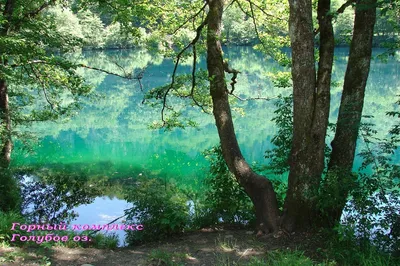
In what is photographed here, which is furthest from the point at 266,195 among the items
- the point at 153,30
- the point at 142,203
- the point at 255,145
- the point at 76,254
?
the point at 255,145

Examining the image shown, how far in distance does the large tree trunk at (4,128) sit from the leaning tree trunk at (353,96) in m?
6.33

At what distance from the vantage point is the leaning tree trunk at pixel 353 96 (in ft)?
16.1

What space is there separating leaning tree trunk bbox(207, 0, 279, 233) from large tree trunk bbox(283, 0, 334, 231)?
36 centimetres

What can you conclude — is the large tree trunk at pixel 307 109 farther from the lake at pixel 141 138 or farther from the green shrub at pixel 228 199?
the lake at pixel 141 138

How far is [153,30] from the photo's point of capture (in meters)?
9.02

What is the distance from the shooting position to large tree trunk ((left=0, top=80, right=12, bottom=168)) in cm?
761

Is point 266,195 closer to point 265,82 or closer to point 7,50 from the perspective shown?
point 7,50

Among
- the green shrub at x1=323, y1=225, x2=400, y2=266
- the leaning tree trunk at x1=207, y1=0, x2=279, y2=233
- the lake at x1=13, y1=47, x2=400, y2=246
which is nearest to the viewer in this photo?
the green shrub at x1=323, y1=225, x2=400, y2=266

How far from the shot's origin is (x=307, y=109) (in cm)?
485

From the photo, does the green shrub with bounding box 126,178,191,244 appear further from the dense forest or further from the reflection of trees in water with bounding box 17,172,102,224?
the reflection of trees in water with bounding box 17,172,102,224

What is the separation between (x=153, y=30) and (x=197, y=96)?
218cm

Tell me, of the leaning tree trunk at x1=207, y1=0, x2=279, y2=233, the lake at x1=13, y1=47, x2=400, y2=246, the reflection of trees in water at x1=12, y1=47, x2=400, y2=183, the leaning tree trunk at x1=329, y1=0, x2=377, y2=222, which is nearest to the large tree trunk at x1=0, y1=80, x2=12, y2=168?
the lake at x1=13, y1=47, x2=400, y2=246

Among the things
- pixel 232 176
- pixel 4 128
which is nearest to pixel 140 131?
pixel 4 128

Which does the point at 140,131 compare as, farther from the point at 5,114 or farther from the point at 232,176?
the point at 232,176
